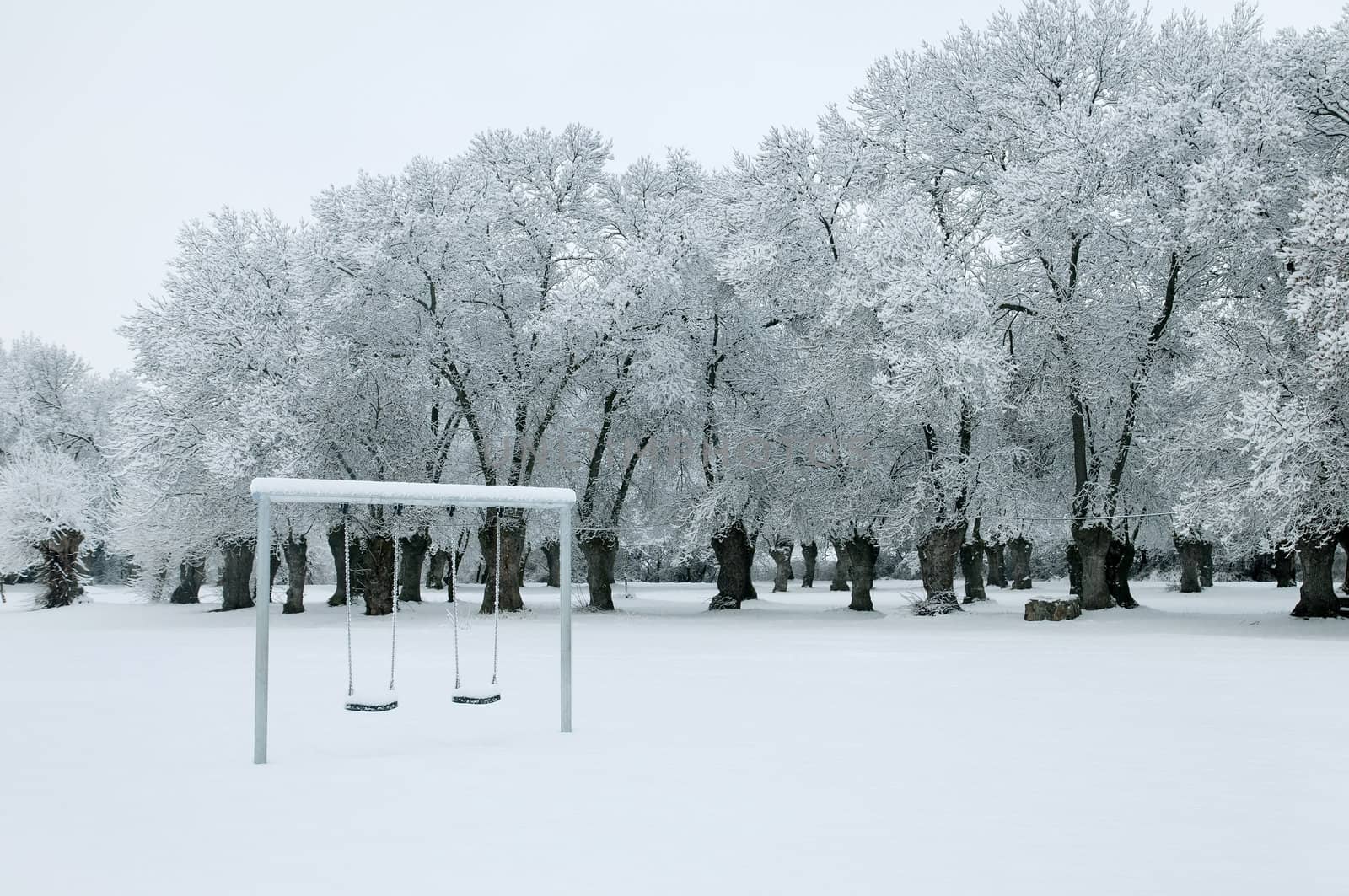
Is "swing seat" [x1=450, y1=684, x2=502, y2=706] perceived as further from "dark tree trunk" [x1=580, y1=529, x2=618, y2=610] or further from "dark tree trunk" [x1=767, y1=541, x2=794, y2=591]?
"dark tree trunk" [x1=767, y1=541, x2=794, y2=591]

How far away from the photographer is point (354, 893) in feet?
21.9

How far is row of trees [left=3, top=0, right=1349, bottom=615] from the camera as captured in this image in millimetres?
28891

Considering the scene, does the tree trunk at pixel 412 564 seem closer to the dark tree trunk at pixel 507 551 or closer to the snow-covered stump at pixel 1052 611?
the dark tree trunk at pixel 507 551

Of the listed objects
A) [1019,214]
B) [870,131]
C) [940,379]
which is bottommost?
[940,379]

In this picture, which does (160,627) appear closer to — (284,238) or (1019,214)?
(284,238)

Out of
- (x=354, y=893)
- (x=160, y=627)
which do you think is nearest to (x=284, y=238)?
(x=160, y=627)

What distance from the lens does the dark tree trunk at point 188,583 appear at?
46812 millimetres

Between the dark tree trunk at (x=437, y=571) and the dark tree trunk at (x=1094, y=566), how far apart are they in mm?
35420

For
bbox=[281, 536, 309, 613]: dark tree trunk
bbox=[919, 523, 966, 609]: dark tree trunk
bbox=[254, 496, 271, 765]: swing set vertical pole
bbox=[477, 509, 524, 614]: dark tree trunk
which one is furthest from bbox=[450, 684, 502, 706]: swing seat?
bbox=[281, 536, 309, 613]: dark tree trunk

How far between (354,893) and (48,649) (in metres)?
22.7

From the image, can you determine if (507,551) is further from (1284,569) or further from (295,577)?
(1284,569)

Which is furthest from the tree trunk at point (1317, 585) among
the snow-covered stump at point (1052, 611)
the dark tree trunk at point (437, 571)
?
the dark tree trunk at point (437, 571)

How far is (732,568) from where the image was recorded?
38531 millimetres

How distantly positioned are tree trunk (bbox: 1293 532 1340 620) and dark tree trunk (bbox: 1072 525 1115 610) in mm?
4665
